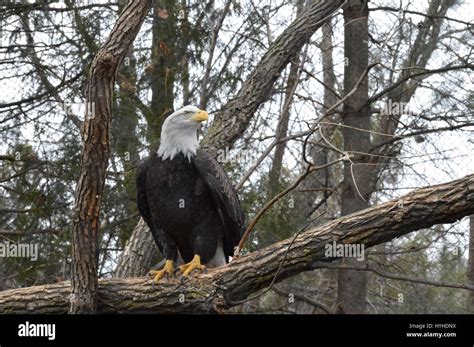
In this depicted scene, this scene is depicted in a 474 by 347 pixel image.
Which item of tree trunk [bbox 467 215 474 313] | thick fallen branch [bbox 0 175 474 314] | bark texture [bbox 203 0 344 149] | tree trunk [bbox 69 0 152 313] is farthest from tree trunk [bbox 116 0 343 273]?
tree trunk [bbox 467 215 474 313]

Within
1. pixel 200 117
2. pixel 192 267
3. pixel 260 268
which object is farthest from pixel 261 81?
pixel 260 268

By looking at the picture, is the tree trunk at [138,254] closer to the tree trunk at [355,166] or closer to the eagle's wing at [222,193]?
the eagle's wing at [222,193]

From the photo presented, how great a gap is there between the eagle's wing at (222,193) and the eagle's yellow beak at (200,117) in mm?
215

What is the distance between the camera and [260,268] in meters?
4.59

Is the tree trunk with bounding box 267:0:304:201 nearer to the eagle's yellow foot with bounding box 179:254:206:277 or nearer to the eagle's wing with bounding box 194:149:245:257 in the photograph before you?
the eagle's wing with bounding box 194:149:245:257

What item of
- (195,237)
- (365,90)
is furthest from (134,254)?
(365,90)

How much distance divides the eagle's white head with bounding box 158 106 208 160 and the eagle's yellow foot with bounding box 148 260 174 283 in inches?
27.6

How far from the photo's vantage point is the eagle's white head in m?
5.53

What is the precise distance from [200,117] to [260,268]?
4.41 ft

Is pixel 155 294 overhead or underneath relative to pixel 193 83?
underneath

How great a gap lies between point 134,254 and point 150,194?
701 mm
